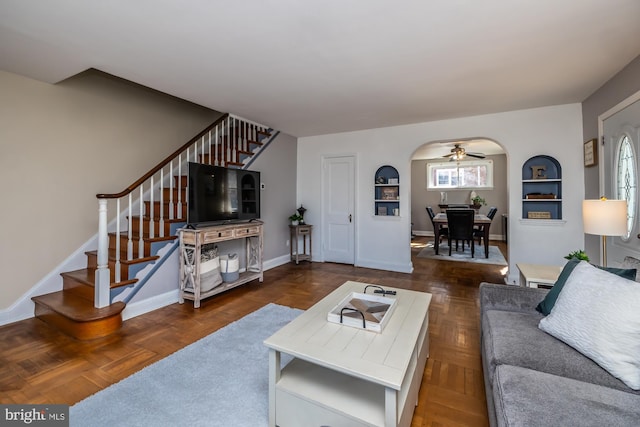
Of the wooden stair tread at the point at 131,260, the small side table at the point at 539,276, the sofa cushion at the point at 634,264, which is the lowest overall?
the small side table at the point at 539,276

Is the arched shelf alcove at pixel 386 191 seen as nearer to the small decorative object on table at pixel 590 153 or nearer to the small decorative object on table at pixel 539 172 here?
the small decorative object on table at pixel 539 172

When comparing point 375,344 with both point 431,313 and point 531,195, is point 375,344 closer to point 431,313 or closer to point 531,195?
point 431,313

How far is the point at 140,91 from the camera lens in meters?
3.80

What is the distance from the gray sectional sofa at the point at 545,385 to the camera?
0.93 m

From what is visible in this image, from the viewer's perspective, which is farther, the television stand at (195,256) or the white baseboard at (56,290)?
the television stand at (195,256)

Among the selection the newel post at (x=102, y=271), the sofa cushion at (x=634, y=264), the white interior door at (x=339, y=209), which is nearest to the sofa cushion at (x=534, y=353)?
the sofa cushion at (x=634, y=264)

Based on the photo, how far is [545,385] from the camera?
1.08 m

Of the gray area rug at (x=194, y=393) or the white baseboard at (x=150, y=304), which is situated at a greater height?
the white baseboard at (x=150, y=304)

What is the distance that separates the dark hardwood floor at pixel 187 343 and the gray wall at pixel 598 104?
1711 mm

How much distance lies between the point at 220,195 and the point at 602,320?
351cm

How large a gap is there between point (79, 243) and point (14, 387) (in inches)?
70.5

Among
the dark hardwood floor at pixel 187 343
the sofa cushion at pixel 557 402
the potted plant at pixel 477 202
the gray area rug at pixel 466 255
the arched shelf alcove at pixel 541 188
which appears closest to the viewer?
the sofa cushion at pixel 557 402

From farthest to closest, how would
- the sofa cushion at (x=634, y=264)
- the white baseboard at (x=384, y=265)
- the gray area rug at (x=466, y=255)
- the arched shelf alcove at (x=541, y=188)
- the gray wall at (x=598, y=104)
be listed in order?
the gray area rug at (x=466, y=255), the white baseboard at (x=384, y=265), the arched shelf alcove at (x=541, y=188), the gray wall at (x=598, y=104), the sofa cushion at (x=634, y=264)

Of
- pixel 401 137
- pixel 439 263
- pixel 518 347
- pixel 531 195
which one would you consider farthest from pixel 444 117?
pixel 518 347
